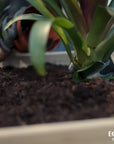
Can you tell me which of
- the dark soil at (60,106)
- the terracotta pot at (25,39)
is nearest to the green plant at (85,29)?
the dark soil at (60,106)

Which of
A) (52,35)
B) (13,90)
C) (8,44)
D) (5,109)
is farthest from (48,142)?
(52,35)

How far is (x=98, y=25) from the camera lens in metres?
0.65

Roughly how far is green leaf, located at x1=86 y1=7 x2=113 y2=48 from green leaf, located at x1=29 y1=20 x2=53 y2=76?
264 millimetres

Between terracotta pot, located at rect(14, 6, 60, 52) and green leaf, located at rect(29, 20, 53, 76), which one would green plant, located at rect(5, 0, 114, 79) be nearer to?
green leaf, located at rect(29, 20, 53, 76)

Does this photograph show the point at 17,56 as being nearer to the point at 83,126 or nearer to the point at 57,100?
the point at 57,100

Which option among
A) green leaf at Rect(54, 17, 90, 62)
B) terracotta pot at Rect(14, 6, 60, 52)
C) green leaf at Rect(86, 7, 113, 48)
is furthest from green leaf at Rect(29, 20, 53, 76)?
terracotta pot at Rect(14, 6, 60, 52)

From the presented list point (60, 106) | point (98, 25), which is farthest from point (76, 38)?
point (60, 106)

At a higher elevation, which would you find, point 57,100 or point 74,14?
point 74,14

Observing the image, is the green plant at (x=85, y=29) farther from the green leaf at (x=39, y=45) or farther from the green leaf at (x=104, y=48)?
the green leaf at (x=39, y=45)

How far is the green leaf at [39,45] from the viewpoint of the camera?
362 millimetres

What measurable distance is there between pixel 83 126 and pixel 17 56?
1.05m

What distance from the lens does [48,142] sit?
1.34 ft

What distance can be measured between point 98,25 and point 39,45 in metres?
0.34

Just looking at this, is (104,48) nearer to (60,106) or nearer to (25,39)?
(60,106)
